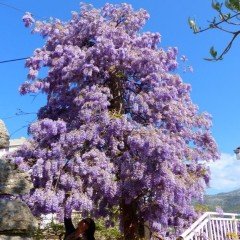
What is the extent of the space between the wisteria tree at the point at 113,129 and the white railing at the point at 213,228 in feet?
2.16

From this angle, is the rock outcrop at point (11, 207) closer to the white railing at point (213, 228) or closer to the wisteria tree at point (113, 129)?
the wisteria tree at point (113, 129)

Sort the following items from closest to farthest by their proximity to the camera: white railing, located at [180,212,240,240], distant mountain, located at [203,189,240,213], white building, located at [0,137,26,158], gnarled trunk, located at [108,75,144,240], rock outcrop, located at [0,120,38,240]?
rock outcrop, located at [0,120,38,240]
white building, located at [0,137,26,158]
white railing, located at [180,212,240,240]
gnarled trunk, located at [108,75,144,240]
distant mountain, located at [203,189,240,213]

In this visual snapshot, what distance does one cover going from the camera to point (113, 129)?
10.4m

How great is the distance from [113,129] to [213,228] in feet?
10.7

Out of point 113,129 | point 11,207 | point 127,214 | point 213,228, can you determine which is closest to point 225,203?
point 127,214

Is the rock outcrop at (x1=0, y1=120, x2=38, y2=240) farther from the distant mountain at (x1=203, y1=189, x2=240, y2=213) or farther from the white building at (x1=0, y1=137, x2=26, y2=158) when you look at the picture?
the distant mountain at (x1=203, y1=189, x2=240, y2=213)

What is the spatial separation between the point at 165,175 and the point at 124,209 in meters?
1.85

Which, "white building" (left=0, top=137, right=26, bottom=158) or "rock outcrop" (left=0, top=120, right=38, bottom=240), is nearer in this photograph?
"rock outcrop" (left=0, top=120, right=38, bottom=240)

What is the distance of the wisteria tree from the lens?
10.1 m

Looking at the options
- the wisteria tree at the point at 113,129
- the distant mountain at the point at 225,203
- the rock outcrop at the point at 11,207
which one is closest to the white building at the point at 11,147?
the rock outcrop at the point at 11,207

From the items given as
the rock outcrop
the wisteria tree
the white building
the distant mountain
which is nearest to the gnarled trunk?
the wisteria tree

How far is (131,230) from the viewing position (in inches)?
444

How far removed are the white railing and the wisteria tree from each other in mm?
658

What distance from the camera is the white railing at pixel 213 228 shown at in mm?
9977
